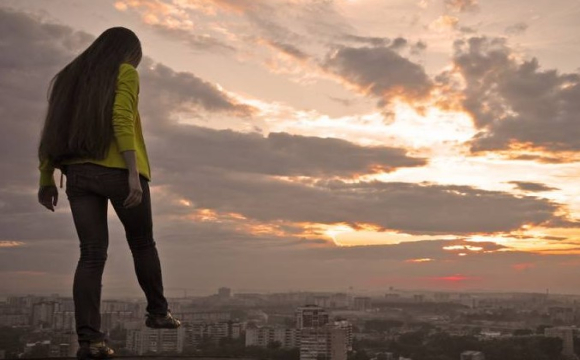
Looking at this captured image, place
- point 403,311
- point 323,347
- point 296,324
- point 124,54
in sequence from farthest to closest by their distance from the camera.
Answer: point 403,311 → point 296,324 → point 323,347 → point 124,54

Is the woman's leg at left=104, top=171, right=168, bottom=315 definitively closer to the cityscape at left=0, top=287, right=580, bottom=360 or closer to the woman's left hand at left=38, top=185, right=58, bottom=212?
the woman's left hand at left=38, top=185, right=58, bottom=212

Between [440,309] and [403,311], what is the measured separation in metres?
4.74

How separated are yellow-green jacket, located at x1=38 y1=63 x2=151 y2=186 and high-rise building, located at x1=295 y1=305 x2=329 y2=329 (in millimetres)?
33295

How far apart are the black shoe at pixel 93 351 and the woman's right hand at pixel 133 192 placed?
0.78m

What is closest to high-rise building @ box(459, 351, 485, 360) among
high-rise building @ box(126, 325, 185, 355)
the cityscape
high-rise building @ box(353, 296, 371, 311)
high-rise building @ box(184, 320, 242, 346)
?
the cityscape

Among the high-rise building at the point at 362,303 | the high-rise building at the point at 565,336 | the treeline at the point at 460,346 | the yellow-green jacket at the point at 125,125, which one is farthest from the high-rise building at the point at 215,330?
the high-rise building at the point at 362,303

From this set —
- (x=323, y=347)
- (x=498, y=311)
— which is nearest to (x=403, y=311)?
(x=498, y=311)

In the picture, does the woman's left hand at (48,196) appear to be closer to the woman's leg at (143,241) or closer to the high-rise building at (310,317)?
the woman's leg at (143,241)

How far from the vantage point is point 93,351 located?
3250 mm

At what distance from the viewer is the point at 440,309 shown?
194ft

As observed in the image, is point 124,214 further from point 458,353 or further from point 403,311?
point 403,311

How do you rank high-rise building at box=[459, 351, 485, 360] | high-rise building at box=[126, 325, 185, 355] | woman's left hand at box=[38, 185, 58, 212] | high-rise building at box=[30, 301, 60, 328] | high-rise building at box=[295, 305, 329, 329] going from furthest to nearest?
high-rise building at box=[459, 351, 485, 360]
high-rise building at box=[295, 305, 329, 329]
high-rise building at box=[30, 301, 60, 328]
high-rise building at box=[126, 325, 185, 355]
woman's left hand at box=[38, 185, 58, 212]

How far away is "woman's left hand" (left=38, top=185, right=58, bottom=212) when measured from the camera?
3.59 m

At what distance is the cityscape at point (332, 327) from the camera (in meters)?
17.0
